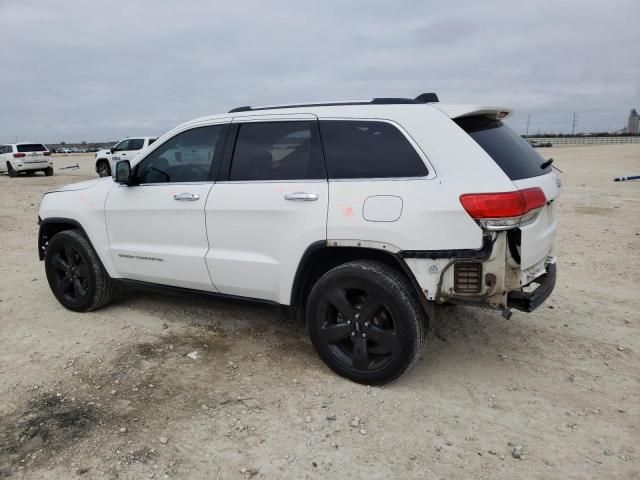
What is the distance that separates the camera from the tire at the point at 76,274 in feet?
15.7

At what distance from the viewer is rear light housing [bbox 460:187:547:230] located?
9.77 ft

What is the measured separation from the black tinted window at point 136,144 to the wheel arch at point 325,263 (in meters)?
18.7

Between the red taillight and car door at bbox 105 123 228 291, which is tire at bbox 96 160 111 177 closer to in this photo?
car door at bbox 105 123 228 291

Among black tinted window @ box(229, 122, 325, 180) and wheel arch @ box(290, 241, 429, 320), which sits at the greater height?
black tinted window @ box(229, 122, 325, 180)

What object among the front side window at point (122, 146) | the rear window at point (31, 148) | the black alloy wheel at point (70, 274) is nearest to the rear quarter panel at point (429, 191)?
the black alloy wheel at point (70, 274)

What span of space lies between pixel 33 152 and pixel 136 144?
19.4 ft

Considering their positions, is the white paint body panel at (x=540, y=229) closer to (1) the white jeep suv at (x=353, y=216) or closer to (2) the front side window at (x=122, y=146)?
(1) the white jeep suv at (x=353, y=216)

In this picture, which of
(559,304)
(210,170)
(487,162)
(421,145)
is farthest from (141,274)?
(559,304)

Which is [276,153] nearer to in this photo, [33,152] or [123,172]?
[123,172]

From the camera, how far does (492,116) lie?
3.58 metres

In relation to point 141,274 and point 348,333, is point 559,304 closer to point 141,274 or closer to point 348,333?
point 348,333

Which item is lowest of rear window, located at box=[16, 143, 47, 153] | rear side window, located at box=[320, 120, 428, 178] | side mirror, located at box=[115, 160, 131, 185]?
rear window, located at box=[16, 143, 47, 153]

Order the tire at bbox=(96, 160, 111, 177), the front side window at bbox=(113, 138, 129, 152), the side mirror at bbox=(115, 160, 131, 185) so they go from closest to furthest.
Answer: the side mirror at bbox=(115, 160, 131, 185), the front side window at bbox=(113, 138, 129, 152), the tire at bbox=(96, 160, 111, 177)

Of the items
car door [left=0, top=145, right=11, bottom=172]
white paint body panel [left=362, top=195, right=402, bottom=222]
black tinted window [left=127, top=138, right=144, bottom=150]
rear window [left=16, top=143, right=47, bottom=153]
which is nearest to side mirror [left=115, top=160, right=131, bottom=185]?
white paint body panel [left=362, top=195, right=402, bottom=222]
